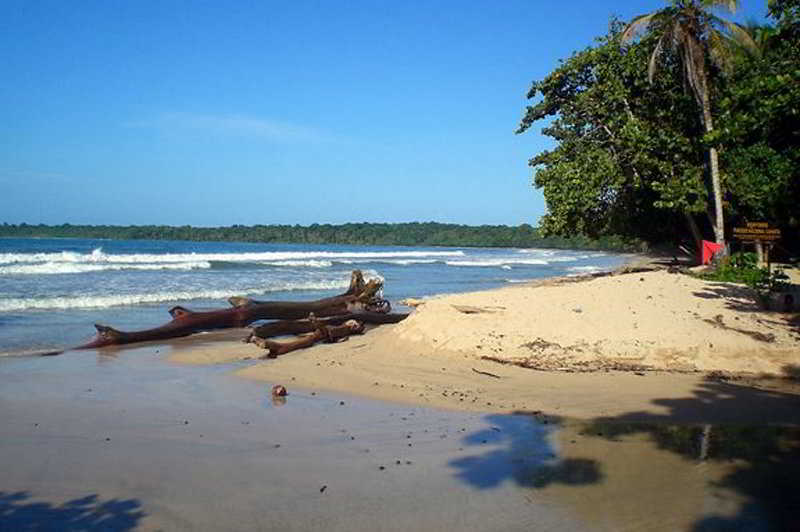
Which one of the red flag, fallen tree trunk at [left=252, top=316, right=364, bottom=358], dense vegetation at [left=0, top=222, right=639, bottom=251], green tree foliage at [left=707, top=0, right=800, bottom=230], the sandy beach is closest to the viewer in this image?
the sandy beach

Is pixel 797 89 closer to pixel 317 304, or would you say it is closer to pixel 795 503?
pixel 795 503

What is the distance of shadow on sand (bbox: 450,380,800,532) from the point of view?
4062 mm

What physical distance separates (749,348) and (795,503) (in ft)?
14.6

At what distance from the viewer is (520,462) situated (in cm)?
481

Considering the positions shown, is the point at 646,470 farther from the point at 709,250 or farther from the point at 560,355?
the point at 709,250

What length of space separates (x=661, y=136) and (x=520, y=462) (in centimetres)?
1790

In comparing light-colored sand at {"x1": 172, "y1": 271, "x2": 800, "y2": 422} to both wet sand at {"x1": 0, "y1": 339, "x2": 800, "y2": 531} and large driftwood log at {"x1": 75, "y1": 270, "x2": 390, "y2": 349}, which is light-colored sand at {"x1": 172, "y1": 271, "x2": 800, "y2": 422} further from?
large driftwood log at {"x1": 75, "y1": 270, "x2": 390, "y2": 349}

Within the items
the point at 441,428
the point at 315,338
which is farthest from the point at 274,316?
the point at 441,428

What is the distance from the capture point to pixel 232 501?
4137 millimetres

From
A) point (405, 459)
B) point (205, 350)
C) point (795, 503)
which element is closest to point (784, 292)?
point (795, 503)

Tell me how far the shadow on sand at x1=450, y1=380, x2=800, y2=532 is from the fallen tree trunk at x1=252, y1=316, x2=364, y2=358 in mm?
4468

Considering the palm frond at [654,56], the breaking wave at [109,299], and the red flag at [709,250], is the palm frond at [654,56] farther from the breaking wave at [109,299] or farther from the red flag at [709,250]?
the breaking wave at [109,299]

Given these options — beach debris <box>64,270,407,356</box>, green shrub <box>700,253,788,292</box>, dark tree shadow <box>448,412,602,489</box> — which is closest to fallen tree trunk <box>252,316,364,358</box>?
beach debris <box>64,270,407,356</box>

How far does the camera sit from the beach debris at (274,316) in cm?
1093
